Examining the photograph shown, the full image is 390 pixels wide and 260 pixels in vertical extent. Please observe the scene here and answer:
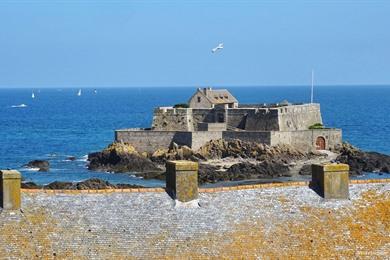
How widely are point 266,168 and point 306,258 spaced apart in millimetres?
57911

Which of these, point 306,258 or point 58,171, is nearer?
point 306,258

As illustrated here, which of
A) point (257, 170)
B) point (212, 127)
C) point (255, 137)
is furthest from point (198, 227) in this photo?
point (212, 127)

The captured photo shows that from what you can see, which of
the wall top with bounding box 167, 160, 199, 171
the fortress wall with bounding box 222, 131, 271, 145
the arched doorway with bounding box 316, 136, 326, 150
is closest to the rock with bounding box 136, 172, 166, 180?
the fortress wall with bounding box 222, 131, 271, 145

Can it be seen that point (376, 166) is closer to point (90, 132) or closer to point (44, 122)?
point (90, 132)

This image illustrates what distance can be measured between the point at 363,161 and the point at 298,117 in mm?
15742

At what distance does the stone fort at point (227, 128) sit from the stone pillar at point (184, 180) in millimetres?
65188

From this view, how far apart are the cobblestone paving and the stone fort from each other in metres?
64.9

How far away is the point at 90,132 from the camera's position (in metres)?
136

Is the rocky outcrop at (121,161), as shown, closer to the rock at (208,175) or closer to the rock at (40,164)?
the rock at (40,164)

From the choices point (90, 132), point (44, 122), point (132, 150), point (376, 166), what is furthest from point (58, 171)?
point (44, 122)

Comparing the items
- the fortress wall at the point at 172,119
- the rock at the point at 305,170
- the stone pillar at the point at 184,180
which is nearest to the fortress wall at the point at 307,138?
the rock at the point at 305,170

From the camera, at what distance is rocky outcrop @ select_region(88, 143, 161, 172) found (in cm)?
8112

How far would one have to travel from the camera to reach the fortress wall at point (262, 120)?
9119 cm

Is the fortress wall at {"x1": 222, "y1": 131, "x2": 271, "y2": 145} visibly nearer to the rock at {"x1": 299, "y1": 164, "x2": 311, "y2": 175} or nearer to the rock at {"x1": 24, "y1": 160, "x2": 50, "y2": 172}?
the rock at {"x1": 299, "y1": 164, "x2": 311, "y2": 175}
